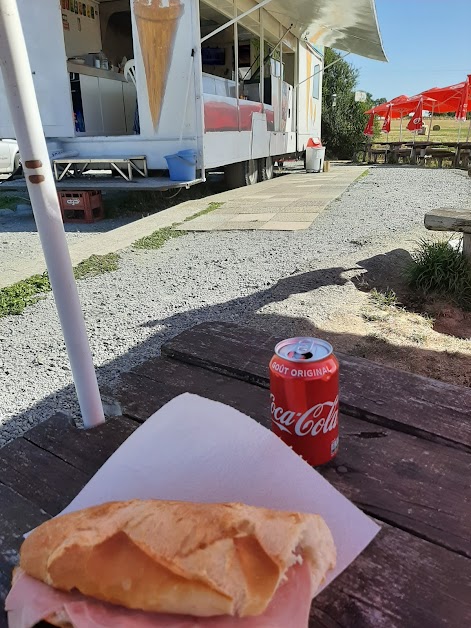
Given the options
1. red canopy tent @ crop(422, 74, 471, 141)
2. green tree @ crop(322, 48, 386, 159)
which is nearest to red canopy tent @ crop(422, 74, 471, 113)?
A: red canopy tent @ crop(422, 74, 471, 141)

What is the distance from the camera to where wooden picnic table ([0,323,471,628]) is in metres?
0.79

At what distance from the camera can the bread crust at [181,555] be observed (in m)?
0.65

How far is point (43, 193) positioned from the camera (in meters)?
1.20

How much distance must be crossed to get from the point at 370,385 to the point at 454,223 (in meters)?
3.62

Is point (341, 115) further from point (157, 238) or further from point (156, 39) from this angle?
point (157, 238)

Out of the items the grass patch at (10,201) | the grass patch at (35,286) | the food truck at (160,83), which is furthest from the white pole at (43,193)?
the grass patch at (10,201)

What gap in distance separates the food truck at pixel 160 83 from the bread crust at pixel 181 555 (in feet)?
22.3

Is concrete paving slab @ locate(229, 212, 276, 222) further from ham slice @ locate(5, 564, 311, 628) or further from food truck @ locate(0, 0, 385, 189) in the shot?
ham slice @ locate(5, 564, 311, 628)

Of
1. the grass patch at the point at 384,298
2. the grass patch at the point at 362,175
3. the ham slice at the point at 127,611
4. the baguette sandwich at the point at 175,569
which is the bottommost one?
the grass patch at the point at 362,175

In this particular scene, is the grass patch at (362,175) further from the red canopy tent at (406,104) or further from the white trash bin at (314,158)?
the red canopy tent at (406,104)

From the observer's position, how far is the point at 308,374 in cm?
104

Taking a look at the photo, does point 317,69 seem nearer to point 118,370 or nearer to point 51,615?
point 118,370

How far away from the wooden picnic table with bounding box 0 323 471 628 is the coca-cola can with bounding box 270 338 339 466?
0.06 m

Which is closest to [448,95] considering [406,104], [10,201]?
[406,104]
